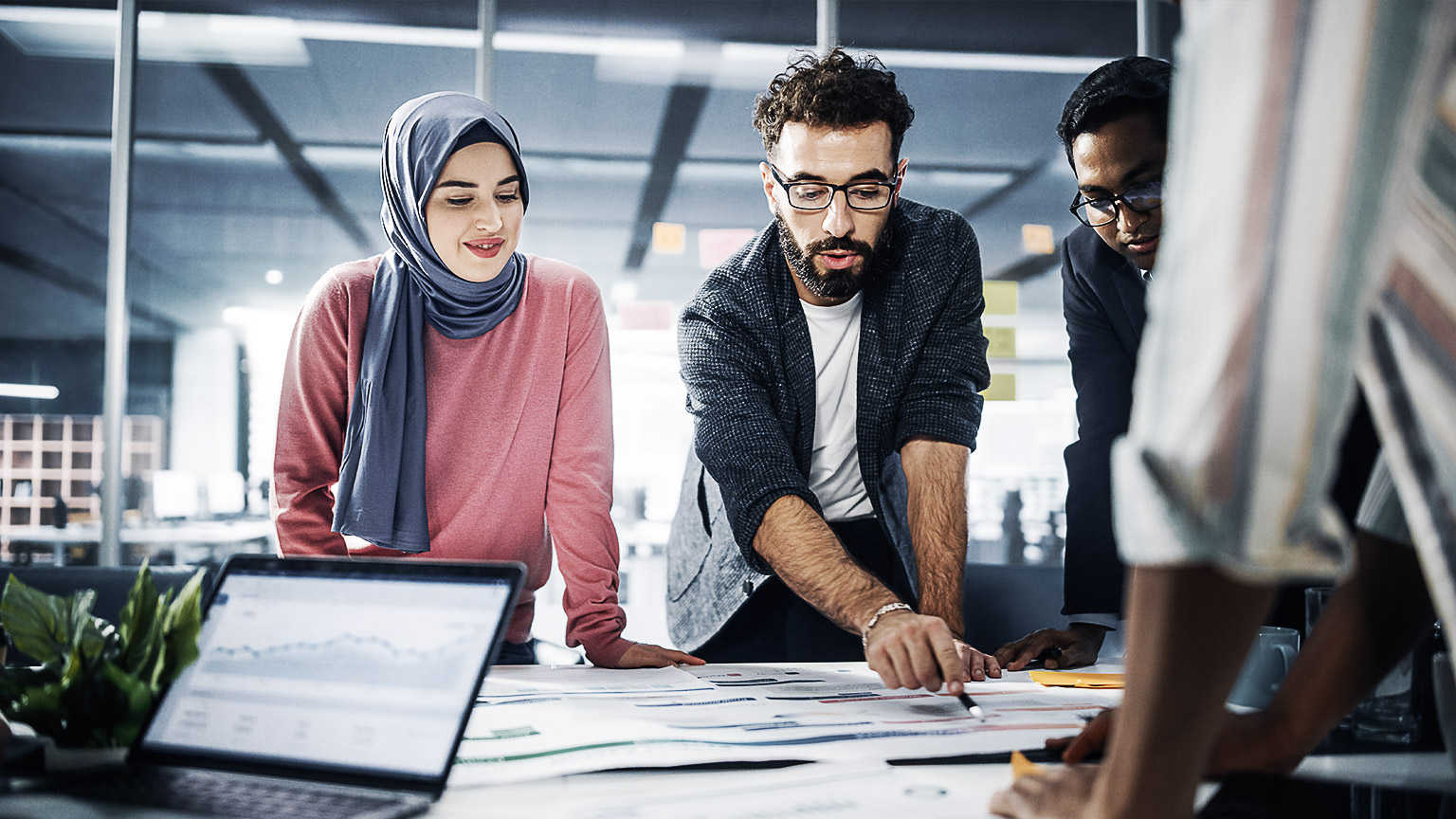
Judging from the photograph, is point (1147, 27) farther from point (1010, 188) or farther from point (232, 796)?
point (232, 796)

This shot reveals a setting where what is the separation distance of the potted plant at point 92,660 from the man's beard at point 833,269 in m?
1.12

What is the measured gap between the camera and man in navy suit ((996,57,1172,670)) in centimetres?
148

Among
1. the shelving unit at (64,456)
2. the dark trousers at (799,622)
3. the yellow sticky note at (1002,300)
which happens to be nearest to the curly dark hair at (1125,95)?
the dark trousers at (799,622)

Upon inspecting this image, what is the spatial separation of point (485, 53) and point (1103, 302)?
264 centimetres

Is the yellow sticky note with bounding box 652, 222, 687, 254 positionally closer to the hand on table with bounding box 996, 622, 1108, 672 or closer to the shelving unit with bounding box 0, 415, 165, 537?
the shelving unit with bounding box 0, 415, 165, 537

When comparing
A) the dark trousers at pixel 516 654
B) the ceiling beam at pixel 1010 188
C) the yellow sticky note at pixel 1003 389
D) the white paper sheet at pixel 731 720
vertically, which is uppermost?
the ceiling beam at pixel 1010 188

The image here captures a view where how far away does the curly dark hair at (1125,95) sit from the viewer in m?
1.49

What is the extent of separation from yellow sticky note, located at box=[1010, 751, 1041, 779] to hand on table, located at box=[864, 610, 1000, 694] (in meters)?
0.25

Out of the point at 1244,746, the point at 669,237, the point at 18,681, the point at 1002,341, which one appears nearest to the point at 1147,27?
the point at 1002,341

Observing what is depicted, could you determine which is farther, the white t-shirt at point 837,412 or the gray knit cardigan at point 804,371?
the white t-shirt at point 837,412

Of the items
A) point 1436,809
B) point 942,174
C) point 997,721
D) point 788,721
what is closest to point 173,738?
point 788,721

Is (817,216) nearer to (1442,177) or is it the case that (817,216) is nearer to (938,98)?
(1442,177)

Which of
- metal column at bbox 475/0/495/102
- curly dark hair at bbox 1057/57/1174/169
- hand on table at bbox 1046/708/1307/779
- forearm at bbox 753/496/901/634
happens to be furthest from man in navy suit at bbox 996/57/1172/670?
metal column at bbox 475/0/495/102

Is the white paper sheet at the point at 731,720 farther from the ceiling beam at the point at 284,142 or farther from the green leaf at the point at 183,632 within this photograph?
the ceiling beam at the point at 284,142
